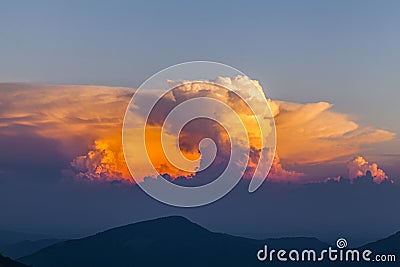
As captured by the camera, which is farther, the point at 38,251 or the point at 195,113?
the point at 38,251

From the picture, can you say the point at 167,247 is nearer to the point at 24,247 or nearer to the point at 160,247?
the point at 160,247

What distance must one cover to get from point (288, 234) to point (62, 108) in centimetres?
284

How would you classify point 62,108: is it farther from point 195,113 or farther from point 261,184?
point 261,184

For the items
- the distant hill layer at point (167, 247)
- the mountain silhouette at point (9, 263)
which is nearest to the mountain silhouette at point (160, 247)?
the distant hill layer at point (167, 247)

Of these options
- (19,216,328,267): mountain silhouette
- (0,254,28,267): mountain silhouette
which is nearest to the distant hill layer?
(19,216,328,267): mountain silhouette

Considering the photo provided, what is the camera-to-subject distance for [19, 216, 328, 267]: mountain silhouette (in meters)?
6.32

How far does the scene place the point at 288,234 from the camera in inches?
252

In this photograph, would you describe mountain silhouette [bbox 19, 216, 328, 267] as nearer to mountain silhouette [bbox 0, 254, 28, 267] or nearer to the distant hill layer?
the distant hill layer

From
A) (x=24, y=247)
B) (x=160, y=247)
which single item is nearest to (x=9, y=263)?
(x=24, y=247)

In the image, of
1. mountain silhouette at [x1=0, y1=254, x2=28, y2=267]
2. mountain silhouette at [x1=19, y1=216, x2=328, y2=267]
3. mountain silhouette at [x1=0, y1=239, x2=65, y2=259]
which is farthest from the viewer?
mountain silhouette at [x1=0, y1=254, x2=28, y2=267]

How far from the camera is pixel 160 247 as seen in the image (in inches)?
255

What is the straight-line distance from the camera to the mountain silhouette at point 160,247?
632cm

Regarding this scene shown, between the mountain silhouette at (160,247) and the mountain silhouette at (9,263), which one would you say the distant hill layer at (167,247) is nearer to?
the mountain silhouette at (160,247)

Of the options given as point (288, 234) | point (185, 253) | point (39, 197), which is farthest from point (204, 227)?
point (39, 197)
